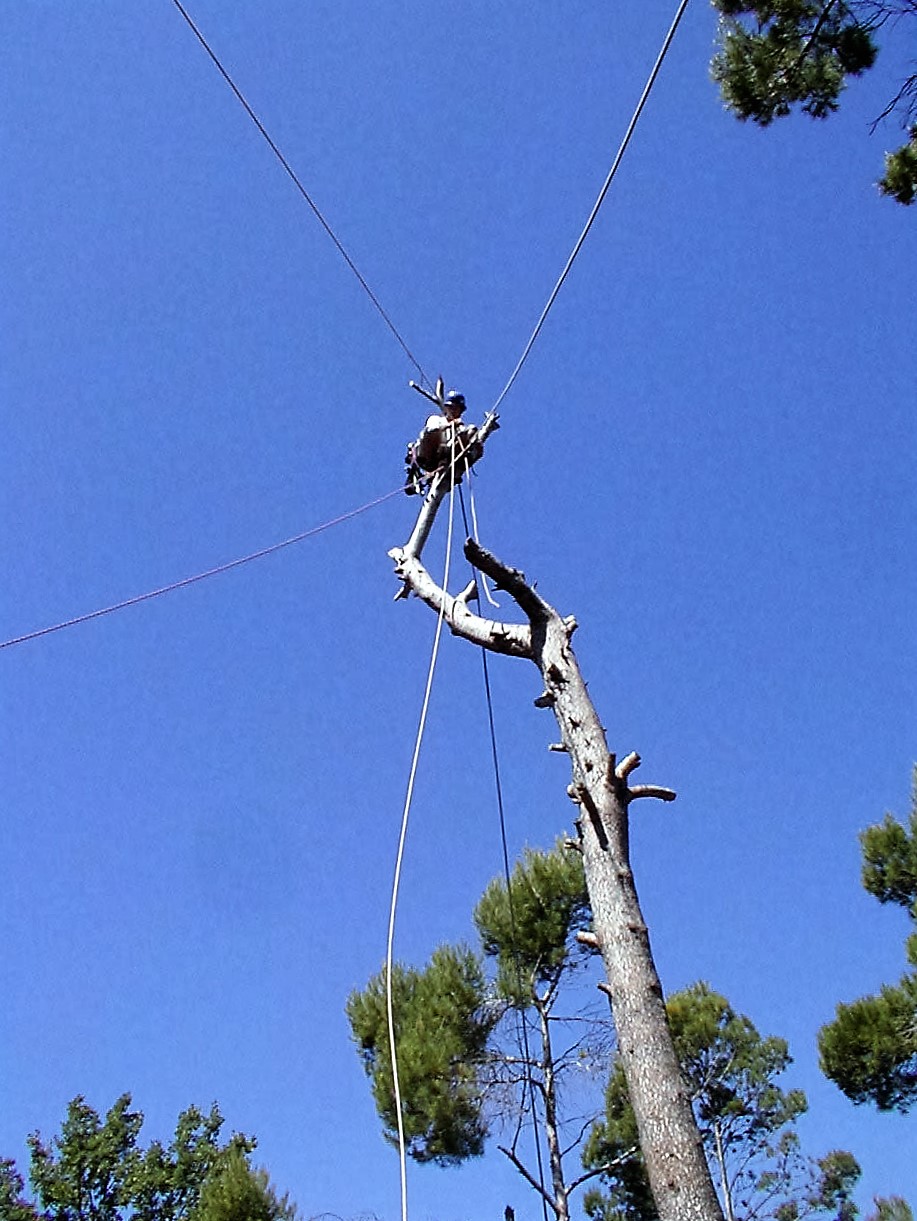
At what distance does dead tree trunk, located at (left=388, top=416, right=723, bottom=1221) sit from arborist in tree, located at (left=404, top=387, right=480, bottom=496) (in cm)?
99

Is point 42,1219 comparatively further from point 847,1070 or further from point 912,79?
point 912,79

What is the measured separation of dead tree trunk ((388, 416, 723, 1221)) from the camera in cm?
232

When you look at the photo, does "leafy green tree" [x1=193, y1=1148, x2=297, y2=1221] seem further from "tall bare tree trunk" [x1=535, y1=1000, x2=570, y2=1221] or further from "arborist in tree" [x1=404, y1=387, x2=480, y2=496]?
"arborist in tree" [x1=404, y1=387, x2=480, y2=496]

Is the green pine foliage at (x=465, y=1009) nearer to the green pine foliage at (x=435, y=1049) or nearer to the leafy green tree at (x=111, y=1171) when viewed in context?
the green pine foliage at (x=435, y=1049)

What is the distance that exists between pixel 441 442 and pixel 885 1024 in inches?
363

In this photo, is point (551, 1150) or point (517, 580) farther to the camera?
point (551, 1150)

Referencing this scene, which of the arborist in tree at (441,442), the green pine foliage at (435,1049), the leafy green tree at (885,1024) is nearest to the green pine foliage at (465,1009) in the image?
the green pine foliage at (435,1049)

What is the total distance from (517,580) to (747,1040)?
13.1 m

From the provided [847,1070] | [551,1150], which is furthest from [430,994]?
[847,1070]

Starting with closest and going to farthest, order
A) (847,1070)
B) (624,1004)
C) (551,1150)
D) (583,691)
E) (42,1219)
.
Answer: (624,1004)
(583,691)
(551,1150)
(847,1070)
(42,1219)

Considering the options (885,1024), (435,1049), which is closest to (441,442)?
(435,1049)

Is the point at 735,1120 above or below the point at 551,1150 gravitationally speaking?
above

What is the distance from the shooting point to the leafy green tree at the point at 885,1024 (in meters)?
10.7

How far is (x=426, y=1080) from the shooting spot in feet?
31.5
